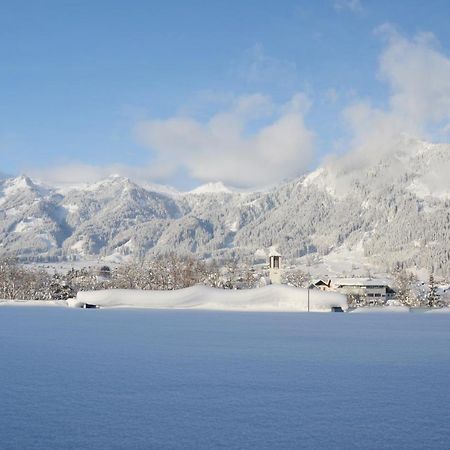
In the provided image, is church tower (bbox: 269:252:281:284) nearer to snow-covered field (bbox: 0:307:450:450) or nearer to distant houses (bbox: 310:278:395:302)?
distant houses (bbox: 310:278:395:302)

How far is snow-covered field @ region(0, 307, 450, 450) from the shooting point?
1246cm

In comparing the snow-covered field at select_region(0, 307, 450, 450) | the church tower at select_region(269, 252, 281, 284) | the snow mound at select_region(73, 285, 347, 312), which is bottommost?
the snow-covered field at select_region(0, 307, 450, 450)

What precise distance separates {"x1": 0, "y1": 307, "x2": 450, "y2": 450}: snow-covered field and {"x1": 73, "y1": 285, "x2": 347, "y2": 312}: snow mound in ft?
168

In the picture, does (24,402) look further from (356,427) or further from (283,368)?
(283,368)

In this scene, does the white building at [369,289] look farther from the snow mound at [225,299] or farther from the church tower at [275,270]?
the snow mound at [225,299]

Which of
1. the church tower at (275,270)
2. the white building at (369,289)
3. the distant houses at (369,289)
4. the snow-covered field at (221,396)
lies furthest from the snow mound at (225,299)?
the white building at (369,289)

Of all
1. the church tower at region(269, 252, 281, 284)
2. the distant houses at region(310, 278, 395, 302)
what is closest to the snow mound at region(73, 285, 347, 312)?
the church tower at region(269, 252, 281, 284)

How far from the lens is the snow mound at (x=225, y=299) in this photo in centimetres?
8244

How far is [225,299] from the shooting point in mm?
85062

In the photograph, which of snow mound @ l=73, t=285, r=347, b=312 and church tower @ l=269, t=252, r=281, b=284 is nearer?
snow mound @ l=73, t=285, r=347, b=312

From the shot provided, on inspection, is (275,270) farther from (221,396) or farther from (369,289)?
(221,396)

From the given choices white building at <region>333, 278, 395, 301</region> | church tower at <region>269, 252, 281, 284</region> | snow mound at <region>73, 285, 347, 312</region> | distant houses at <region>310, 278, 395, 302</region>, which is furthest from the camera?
white building at <region>333, 278, 395, 301</region>

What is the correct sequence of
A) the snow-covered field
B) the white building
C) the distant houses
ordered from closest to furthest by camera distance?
the snow-covered field, the distant houses, the white building

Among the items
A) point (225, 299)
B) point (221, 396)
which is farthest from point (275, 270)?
point (221, 396)
